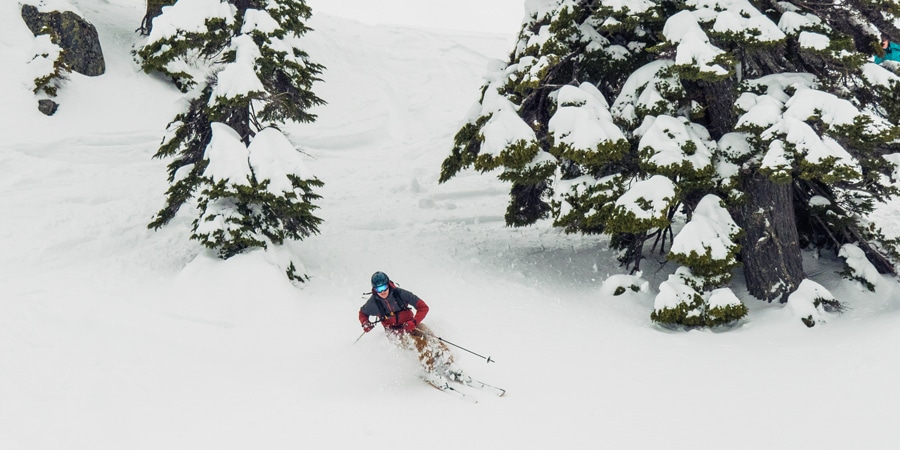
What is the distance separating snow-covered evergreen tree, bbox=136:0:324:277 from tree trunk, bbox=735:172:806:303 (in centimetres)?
721

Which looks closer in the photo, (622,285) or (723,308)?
(723,308)

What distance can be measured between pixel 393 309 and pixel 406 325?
275 mm

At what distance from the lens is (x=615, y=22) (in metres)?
10.1

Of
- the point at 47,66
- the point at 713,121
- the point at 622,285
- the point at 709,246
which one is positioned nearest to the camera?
the point at 709,246

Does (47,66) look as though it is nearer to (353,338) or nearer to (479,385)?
(353,338)

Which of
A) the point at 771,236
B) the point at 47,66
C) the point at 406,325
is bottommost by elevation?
the point at 47,66

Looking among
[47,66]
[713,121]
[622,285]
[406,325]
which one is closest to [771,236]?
[713,121]

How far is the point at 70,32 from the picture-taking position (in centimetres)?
1845

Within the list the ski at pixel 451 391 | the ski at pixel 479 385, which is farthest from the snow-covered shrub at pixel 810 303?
the ski at pixel 451 391

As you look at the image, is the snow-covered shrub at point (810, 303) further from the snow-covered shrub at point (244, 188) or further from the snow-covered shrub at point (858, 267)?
the snow-covered shrub at point (244, 188)

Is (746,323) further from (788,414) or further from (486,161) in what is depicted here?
A: (486,161)

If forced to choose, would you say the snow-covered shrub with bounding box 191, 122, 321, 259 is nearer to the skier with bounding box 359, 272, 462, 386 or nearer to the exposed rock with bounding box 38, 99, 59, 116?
the skier with bounding box 359, 272, 462, 386

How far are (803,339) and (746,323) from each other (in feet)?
3.10

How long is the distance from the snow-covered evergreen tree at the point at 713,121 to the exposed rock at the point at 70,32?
1356cm
